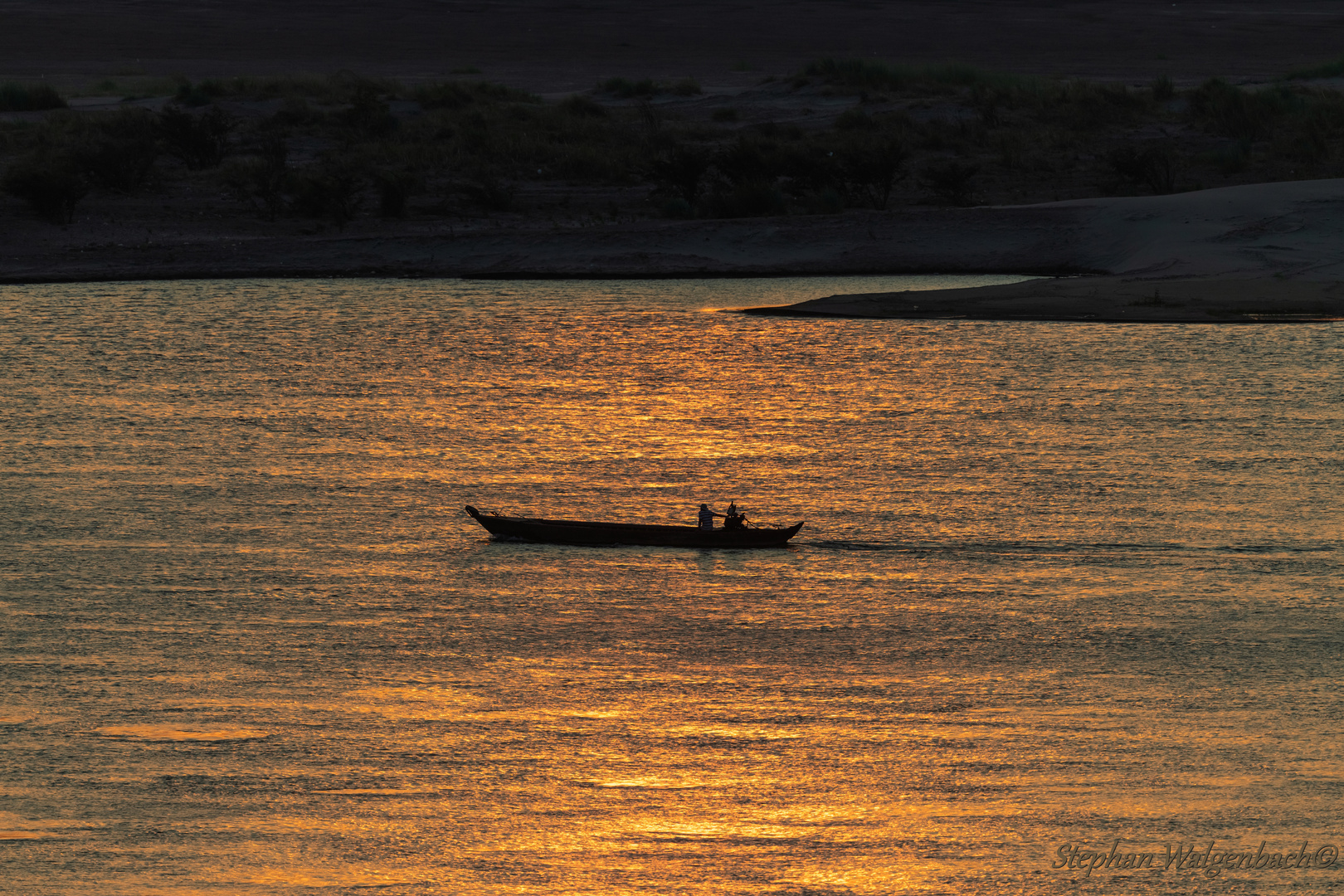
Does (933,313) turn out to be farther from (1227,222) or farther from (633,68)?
(633,68)

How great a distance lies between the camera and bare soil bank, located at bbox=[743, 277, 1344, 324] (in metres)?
40.3

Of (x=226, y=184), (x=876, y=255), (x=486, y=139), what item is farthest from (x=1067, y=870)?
(x=486, y=139)

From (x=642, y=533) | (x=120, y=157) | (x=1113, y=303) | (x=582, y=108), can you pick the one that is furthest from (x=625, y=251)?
(x=582, y=108)

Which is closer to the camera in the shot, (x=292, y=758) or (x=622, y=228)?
(x=292, y=758)

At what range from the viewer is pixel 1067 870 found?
483 inches

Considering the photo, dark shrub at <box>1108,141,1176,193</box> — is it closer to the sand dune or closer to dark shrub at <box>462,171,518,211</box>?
the sand dune

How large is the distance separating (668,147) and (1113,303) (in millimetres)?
27771

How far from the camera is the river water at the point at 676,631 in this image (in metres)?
12.7

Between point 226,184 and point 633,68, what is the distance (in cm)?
6467

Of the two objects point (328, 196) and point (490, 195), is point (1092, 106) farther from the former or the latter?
point (328, 196)

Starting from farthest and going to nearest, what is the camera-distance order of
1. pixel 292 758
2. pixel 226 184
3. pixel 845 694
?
pixel 226 184 < pixel 845 694 < pixel 292 758

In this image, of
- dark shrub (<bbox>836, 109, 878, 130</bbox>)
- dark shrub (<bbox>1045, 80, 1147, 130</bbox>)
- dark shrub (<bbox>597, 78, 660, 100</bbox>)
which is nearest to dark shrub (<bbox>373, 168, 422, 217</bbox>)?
dark shrub (<bbox>836, 109, 878, 130</bbox>)

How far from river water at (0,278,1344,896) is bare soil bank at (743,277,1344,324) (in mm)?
6304

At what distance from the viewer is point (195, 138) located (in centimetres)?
6431
